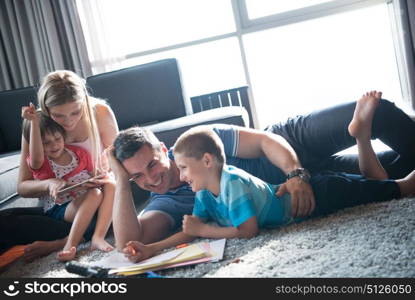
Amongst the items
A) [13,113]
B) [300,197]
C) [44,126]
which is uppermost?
[13,113]

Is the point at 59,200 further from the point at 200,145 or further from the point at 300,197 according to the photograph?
the point at 300,197

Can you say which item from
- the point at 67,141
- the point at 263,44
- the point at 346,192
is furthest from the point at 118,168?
the point at 263,44

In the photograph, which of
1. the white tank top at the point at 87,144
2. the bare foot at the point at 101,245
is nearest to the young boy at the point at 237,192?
the bare foot at the point at 101,245

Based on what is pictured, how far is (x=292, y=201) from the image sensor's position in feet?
4.71

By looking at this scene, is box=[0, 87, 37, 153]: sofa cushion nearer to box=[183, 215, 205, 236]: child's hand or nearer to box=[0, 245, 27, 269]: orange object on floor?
box=[0, 245, 27, 269]: orange object on floor

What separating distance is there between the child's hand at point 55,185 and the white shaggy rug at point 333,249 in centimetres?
30

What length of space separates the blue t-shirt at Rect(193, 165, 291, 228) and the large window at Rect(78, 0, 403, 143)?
2.67 m

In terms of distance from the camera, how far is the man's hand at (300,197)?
4.69 ft

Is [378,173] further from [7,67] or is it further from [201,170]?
[7,67]

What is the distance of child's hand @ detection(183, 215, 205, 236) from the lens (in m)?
1.48

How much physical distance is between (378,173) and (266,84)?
308cm

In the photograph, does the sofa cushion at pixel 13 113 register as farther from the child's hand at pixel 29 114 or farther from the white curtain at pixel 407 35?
the white curtain at pixel 407 35

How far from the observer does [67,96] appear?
5.97 ft

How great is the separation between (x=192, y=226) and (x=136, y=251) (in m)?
0.18
